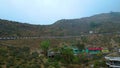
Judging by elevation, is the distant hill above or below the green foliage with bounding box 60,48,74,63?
above

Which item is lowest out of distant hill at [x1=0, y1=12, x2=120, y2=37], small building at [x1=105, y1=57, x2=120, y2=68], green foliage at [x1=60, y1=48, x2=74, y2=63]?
small building at [x1=105, y1=57, x2=120, y2=68]

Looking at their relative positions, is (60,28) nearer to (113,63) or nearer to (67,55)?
(67,55)

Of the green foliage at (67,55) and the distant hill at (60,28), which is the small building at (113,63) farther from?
the distant hill at (60,28)

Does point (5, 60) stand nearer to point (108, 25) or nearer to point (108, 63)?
point (108, 63)

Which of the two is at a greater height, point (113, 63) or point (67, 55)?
point (67, 55)

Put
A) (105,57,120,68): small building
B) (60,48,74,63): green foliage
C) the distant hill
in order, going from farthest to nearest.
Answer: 1. the distant hill
2. (60,48,74,63): green foliage
3. (105,57,120,68): small building

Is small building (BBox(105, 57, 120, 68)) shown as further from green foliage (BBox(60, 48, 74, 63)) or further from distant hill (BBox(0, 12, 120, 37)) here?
distant hill (BBox(0, 12, 120, 37))

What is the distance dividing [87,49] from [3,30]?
1436 inches

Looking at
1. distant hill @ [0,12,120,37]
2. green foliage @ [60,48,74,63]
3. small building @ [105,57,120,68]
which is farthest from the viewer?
distant hill @ [0,12,120,37]

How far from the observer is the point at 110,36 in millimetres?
→ 110562

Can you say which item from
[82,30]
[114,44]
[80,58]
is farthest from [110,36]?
[80,58]

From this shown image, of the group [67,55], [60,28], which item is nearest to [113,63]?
[67,55]

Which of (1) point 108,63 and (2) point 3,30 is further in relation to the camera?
(2) point 3,30

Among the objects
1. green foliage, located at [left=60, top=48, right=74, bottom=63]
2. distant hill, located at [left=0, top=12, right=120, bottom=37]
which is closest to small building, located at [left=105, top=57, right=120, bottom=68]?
green foliage, located at [left=60, top=48, right=74, bottom=63]
